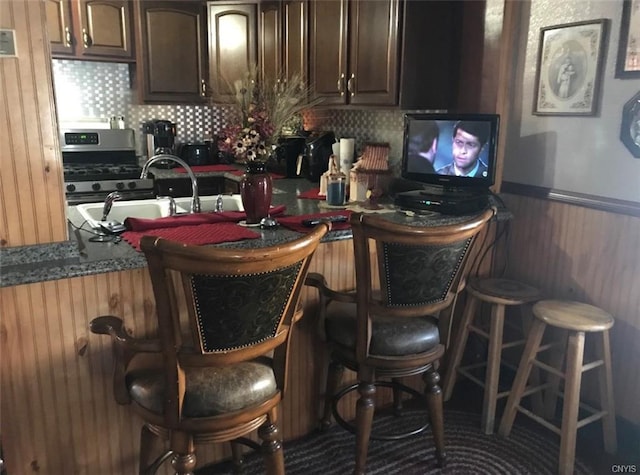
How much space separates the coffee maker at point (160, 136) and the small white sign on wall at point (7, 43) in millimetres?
2730

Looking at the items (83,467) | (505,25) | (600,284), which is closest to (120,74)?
(505,25)

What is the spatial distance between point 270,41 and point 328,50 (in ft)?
2.61

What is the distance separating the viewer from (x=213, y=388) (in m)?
1.45

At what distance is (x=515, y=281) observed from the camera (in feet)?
8.20

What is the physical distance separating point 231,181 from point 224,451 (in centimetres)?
207

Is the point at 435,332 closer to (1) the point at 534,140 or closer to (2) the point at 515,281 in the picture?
(2) the point at 515,281

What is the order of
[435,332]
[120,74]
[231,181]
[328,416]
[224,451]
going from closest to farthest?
1. [435,332]
2. [224,451]
3. [328,416]
4. [231,181]
5. [120,74]

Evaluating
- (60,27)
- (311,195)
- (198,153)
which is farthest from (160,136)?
(311,195)

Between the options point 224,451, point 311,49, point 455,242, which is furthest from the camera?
point 311,49

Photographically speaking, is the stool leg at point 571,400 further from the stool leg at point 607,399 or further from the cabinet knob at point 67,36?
the cabinet knob at point 67,36

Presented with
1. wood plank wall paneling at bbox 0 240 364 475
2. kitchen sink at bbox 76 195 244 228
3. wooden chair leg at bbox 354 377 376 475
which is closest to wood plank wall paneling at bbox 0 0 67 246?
wood plank wall paneling at bbox 0 240 364 475

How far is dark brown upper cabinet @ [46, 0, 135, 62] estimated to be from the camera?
3.62m

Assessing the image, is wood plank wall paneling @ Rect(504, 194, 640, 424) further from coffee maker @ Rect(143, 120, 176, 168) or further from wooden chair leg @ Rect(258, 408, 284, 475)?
coffee maker @ Rect(143, 120, 176, 168)

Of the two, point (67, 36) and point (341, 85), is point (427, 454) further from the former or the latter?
point (67, 36)
